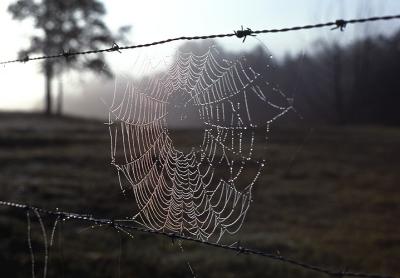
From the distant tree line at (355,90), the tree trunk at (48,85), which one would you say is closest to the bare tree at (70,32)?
the tree trunk at (48,85)

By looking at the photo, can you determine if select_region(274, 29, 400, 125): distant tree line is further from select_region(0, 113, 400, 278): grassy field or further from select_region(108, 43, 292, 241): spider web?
select_region(108, 43, 292, 241): spider web

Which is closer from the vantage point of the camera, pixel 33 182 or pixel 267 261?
pixel 267 261

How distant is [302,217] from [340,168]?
7.97 meters

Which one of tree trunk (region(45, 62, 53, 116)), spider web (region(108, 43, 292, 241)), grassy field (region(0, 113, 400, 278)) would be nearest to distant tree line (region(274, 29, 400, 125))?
grassy field (region(0, 113, 400, 278))

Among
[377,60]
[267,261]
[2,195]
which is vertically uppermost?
[377,60]

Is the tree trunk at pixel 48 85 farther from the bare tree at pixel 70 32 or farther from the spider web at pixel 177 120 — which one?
the spider web at pixel 177 120

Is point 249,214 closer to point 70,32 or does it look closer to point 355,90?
point 70,32

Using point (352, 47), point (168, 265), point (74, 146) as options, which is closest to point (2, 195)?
point (168, 265)

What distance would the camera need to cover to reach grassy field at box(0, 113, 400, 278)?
11.4 metres

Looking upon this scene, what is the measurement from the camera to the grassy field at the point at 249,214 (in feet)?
37.4

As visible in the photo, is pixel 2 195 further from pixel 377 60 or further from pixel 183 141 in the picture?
pixel 377 60

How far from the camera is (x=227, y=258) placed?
39.8 ft

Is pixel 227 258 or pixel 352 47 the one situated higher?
pixel 352 47

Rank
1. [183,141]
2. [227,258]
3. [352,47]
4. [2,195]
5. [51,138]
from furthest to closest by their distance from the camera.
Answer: [352,47]
[51,138]
[183,141]
[2,195]
[227,258]
